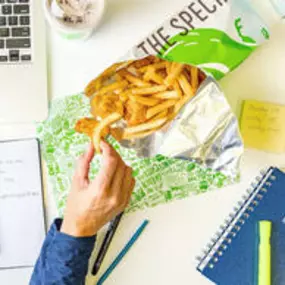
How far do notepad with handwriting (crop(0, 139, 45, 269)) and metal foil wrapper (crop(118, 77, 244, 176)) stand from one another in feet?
0.63

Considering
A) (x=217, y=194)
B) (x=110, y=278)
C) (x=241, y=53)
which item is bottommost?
(x=110, y=278)

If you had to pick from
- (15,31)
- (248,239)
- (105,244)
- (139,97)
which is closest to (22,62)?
(15,31)

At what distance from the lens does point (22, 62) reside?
82 centimetres

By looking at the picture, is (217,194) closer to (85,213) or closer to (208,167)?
(208,167)

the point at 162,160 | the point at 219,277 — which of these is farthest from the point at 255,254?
the point at 162,160

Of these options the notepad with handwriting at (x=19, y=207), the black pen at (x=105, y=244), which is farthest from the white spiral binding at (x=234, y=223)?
the notepad with handwriting at (x=19, y=207)

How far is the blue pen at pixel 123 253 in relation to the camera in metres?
0.84

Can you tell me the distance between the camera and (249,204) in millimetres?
853

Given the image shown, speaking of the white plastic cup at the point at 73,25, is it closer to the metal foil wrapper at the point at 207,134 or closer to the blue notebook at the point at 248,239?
the metal foil wrapper at the point at 207,134

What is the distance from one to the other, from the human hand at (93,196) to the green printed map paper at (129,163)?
0.05 m

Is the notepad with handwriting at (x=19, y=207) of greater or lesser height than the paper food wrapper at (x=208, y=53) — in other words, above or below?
below

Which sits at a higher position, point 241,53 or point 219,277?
point 241,53

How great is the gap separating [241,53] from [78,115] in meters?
0.24

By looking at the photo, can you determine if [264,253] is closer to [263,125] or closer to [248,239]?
[248,239]
